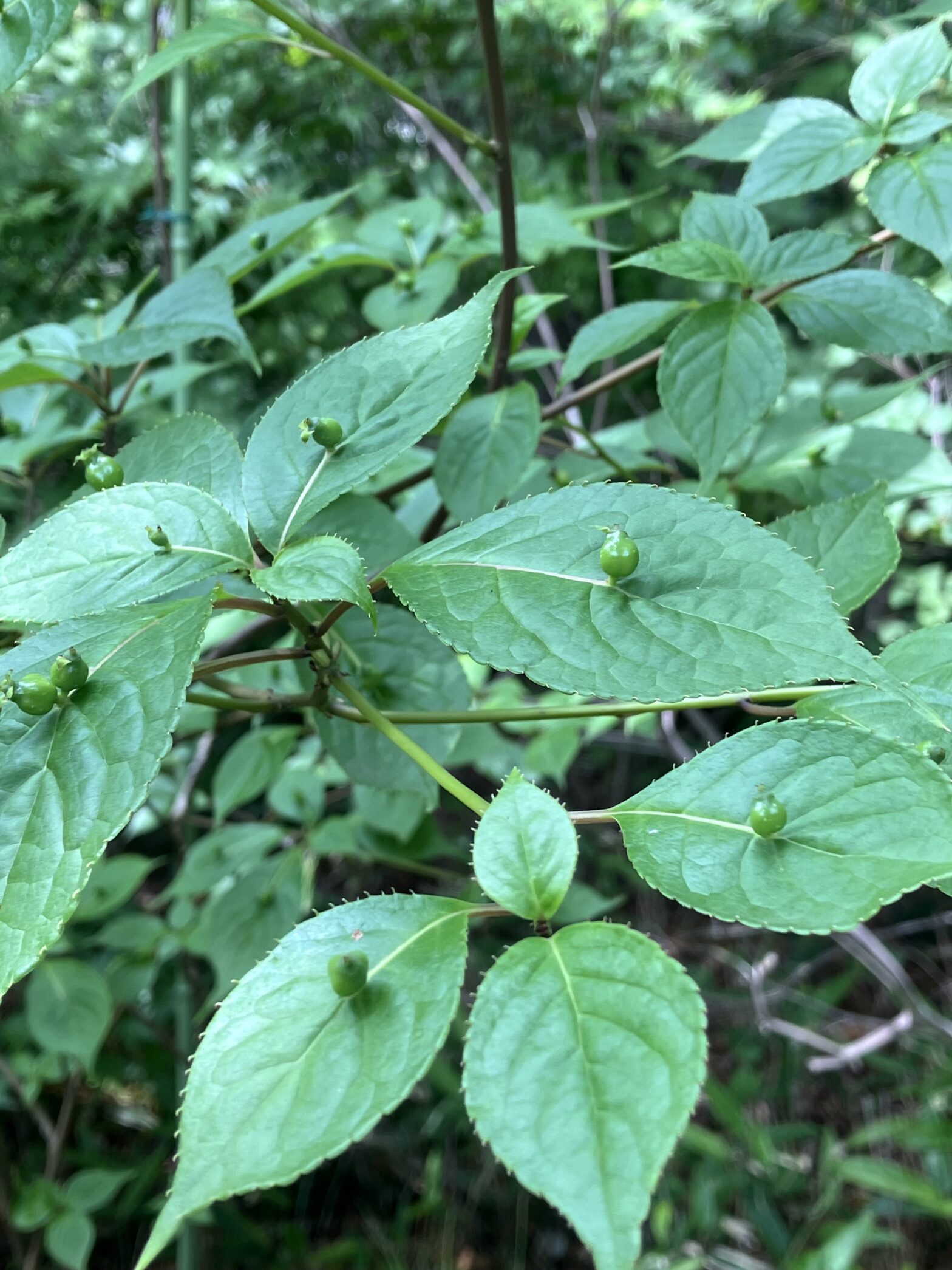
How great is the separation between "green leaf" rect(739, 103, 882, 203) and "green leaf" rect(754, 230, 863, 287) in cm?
3

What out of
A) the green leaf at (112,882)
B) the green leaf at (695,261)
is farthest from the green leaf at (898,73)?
the green leaf at (112,882)

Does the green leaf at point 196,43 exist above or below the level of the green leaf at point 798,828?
above

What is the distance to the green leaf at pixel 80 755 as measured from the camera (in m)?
0.32

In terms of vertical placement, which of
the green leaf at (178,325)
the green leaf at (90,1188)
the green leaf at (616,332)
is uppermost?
the green leaf at (178,325)

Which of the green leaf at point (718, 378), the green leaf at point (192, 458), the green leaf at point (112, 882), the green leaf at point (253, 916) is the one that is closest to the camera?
the green leaf at point (192, 458)

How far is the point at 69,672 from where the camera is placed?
0.37 meters

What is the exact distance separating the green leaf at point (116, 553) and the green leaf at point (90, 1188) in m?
1.23

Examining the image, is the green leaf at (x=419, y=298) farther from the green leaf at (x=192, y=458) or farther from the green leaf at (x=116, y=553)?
the green leaf at (x=116, y=553)

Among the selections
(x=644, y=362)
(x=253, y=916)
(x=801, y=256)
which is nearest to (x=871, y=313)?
(x=801, y=256)

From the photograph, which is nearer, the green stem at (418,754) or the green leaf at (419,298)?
the green stem at (418,754)

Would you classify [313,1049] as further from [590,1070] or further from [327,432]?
[327,432]

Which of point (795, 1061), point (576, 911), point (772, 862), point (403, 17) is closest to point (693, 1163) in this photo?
point (795, 1061)

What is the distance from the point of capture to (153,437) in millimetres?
542

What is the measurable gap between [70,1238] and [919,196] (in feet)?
5.00
